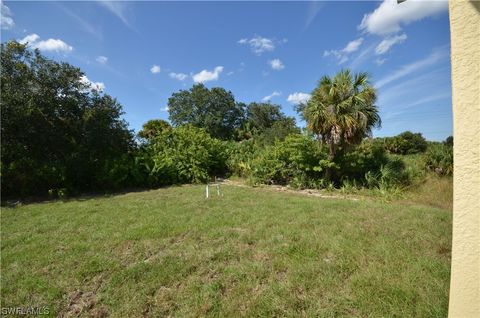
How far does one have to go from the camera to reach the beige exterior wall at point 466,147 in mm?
1361

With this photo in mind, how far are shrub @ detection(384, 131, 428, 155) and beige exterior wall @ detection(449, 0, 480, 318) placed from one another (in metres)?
14.2

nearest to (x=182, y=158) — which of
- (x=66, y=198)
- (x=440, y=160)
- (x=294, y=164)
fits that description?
(x=66, y=198)

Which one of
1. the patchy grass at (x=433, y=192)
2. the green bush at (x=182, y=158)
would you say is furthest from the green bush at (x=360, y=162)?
the green bush at (x=182, y=158)

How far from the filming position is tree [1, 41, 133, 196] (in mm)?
8000

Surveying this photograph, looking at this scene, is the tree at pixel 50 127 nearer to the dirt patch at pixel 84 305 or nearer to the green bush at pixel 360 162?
the dirt patch at pixel 84 305

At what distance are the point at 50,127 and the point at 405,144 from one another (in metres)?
15.9

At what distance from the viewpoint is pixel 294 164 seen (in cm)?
1009

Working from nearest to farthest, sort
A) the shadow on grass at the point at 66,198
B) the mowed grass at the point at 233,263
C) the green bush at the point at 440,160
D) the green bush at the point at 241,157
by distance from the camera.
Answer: the mowed grass at the point at 233,263 < the shadow on grass at the point at 66,198 < the green bush at the point at 440,160 < the green bush at the point at 241,157

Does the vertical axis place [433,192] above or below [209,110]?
below

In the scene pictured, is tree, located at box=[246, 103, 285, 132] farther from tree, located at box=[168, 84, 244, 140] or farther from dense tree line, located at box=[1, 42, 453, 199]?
dense tree line, located at box=[1, 42, 453, 199]

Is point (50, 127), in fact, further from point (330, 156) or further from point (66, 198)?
point (330, 156)

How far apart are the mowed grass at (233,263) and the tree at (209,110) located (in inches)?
1156

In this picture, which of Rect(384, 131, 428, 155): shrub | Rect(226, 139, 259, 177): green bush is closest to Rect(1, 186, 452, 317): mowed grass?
Rect(226, 139, 259, 177): green bush

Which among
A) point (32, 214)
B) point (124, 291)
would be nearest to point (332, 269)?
point (124, 291)
